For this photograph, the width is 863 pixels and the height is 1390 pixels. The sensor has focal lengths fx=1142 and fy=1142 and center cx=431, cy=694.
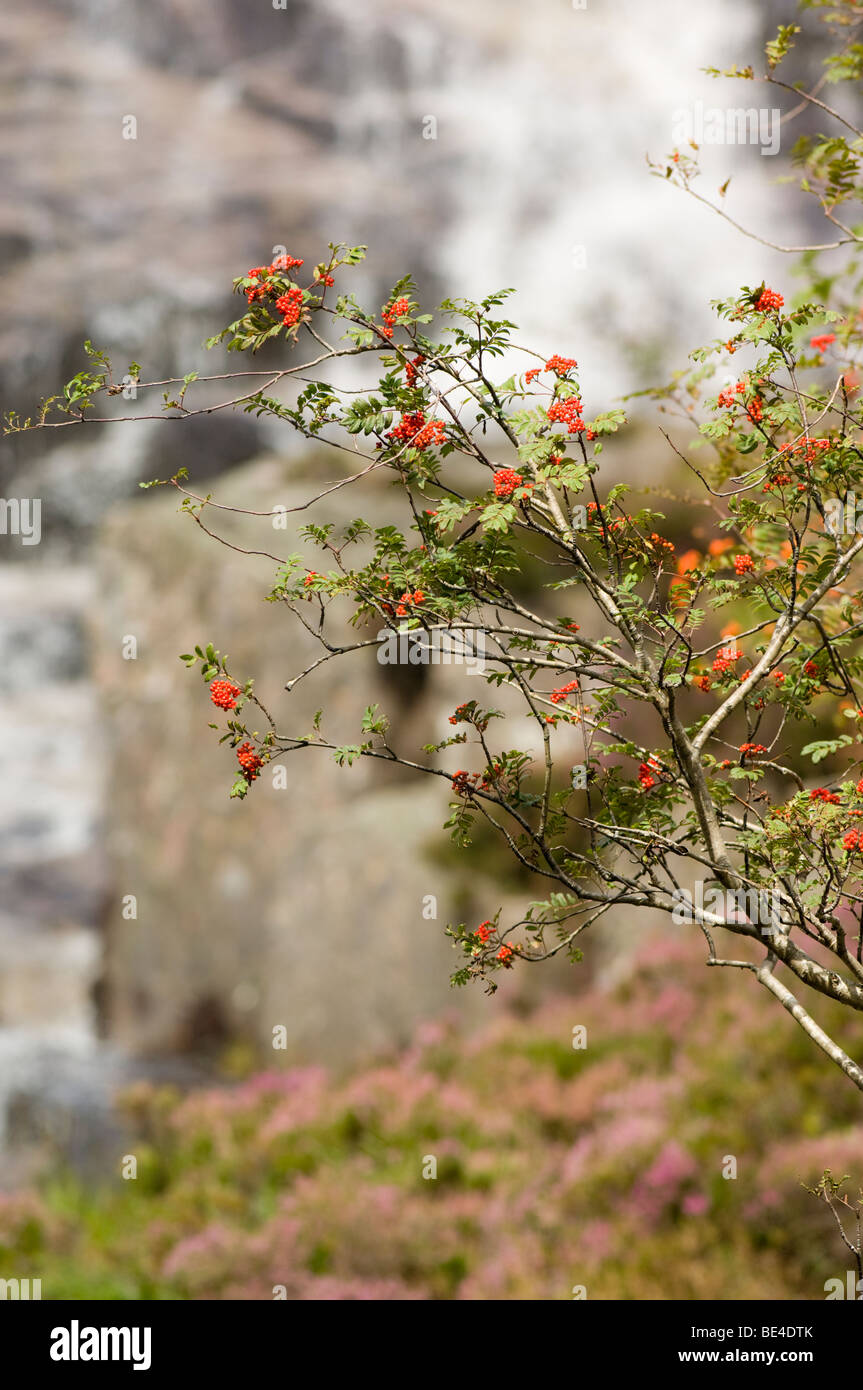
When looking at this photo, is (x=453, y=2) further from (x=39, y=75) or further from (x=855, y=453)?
(x=855, y=453)

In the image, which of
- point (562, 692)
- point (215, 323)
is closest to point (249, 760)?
point (562, 692)

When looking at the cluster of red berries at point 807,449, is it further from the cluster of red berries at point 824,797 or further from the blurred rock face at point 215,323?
the blurred rock face at point 215,323

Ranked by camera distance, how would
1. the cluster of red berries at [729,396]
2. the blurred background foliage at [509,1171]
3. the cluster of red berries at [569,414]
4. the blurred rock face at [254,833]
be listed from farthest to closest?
the blurred rock face at [254,833] → the blurred background foliage at [509,1171] → the cluster of red berries at [729,396] → the cluster of red berries at [569,414]

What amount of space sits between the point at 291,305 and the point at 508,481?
1.88 feet

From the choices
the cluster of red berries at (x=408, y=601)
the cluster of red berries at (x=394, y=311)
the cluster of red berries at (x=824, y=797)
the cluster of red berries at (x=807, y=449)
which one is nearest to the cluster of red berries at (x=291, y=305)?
the cluster of red berries at (x=394, y=311)

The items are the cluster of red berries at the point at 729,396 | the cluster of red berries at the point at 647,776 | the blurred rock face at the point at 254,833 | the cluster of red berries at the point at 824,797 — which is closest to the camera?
the cluster of red berries at the point at 729,396

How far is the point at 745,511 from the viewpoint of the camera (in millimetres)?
2498

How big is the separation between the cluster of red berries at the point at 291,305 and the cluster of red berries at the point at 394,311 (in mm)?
175

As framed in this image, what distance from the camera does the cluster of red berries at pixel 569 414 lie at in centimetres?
225

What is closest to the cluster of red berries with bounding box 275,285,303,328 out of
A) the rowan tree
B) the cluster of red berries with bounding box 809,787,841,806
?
the rowan tree

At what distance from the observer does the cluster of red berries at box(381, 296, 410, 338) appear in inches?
90.7

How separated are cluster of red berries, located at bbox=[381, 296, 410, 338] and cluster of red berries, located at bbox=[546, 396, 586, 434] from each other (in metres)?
0.36

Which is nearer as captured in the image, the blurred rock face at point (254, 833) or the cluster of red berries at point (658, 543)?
the cluster of red berries at point (658, 543)
